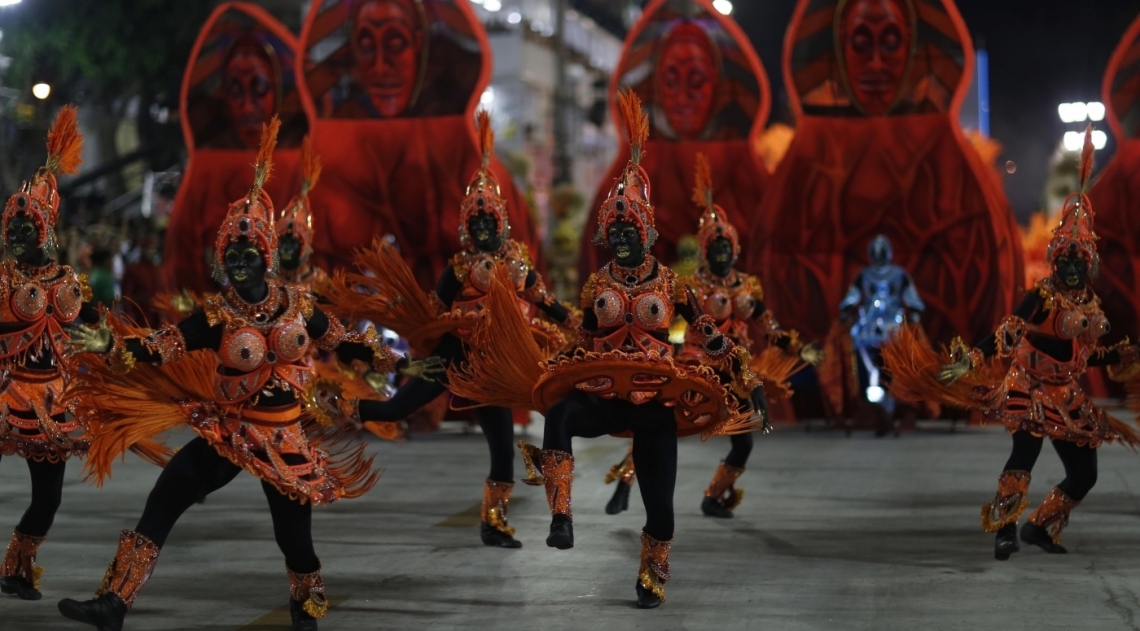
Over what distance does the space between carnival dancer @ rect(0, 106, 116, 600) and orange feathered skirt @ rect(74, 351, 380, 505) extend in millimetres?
596

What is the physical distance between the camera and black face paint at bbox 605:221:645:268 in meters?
7.09

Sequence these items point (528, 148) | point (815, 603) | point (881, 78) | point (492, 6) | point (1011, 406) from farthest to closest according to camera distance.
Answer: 1. point (492, 6)
2. point (528, 148)
3. point (881, 78)
4. point (1011, 406)
5. point (815, 603)

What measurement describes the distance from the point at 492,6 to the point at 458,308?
136 feet

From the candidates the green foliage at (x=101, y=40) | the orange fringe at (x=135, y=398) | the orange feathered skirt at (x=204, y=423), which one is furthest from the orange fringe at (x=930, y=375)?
the green foliage at (x=101, y=40)

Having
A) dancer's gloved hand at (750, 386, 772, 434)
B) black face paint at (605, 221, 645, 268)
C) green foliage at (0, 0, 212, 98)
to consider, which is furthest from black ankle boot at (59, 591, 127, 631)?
green foliage at (0, 0, 212, 98)

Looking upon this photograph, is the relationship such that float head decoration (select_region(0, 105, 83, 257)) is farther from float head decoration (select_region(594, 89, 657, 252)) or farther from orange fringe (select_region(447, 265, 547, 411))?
float head decoration (select_region(594, 89, 657, 252))

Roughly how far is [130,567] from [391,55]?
10026mm

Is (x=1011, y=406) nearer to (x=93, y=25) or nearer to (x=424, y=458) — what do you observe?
(x=424, y=458)

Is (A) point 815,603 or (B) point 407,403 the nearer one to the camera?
(A) point 815,603

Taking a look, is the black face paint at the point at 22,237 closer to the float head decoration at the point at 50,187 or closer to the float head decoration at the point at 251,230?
the float head decoration at the point at 50,187

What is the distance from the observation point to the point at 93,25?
2703cm

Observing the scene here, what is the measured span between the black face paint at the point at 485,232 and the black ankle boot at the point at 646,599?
2.64 metres

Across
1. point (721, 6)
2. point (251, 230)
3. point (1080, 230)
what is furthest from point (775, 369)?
point (721, 6)

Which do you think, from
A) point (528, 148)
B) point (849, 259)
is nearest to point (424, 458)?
point (849, 259)
